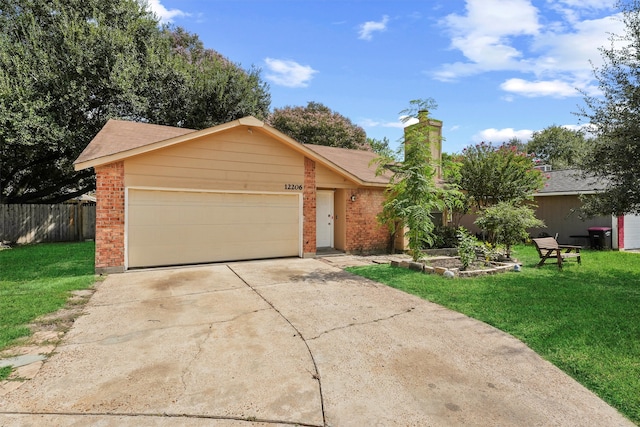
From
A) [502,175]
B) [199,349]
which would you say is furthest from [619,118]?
[199,349]

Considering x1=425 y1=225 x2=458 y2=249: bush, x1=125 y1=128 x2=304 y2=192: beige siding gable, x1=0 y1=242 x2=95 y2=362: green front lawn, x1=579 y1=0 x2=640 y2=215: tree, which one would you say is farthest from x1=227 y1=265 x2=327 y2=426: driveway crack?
x1=425 y1=225 x2=458 y2=249: bush

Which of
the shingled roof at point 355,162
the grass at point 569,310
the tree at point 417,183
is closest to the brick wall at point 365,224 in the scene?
the shingled roof at point 355,162

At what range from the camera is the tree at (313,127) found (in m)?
25.9

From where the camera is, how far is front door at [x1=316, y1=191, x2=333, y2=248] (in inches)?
462

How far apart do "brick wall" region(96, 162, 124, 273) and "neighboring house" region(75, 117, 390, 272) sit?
2cm

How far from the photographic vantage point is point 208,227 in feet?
30.1

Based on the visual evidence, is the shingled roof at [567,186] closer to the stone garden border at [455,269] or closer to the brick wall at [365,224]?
the stone garden border at [455,269]

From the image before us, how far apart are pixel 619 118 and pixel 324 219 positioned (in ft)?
26.8

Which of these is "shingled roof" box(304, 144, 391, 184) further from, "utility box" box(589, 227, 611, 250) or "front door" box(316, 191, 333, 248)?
"utility box" box(589, 227, 611, 250)

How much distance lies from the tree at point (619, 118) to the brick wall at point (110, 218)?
11.0 metres

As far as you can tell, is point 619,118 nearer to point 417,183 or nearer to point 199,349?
point 417,183

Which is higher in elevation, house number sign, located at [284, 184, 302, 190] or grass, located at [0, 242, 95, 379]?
house number sign, located at [284, 184, 302, 190]

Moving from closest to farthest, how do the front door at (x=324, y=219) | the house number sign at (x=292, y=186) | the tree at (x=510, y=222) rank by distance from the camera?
the tree at (x=510, y=222), the house number sign at (x=292, y=186), the front door at (x=324, y=219)

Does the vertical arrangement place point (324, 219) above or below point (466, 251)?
above
